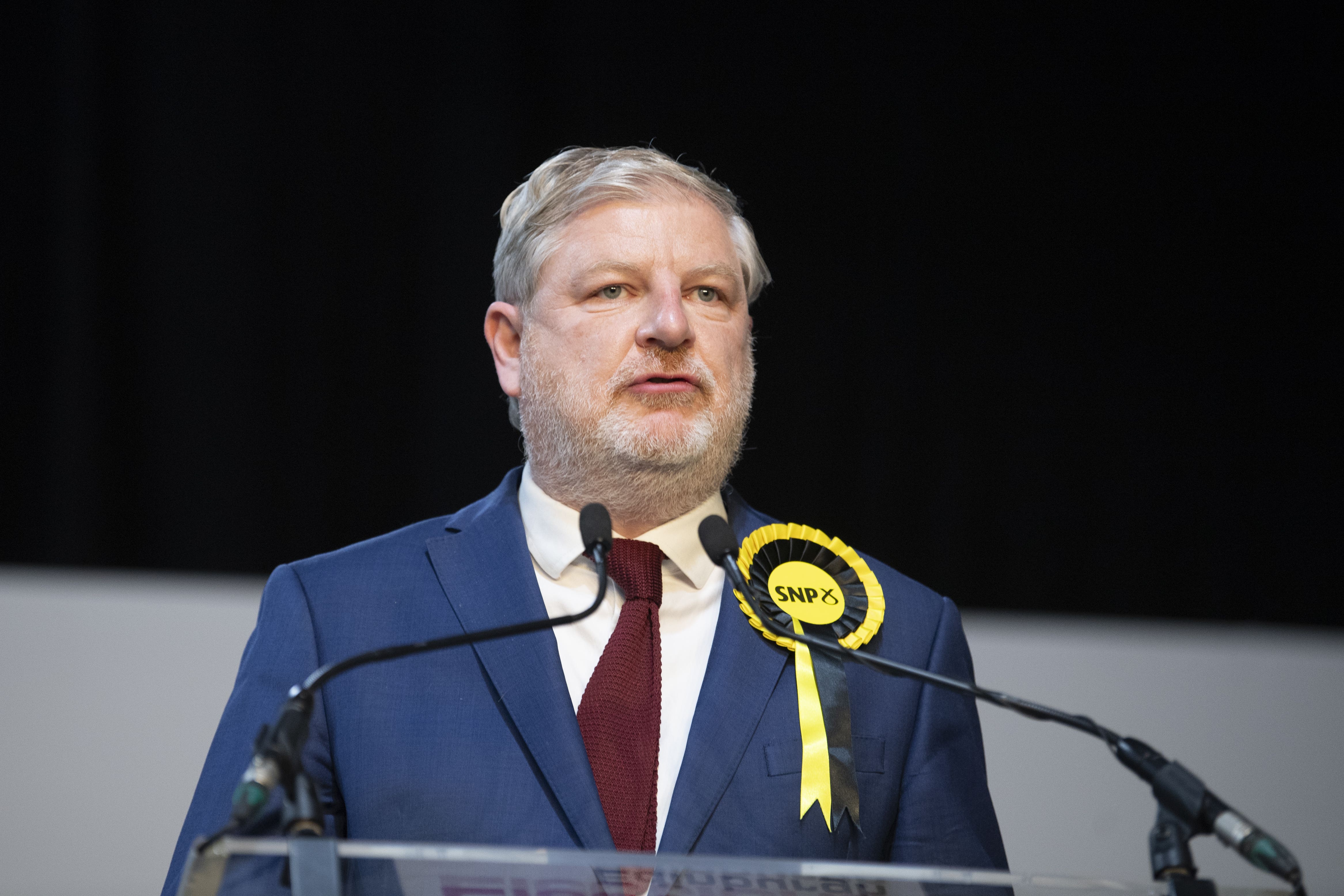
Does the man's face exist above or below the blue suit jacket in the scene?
above

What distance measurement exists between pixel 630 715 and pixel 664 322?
0.55 meters

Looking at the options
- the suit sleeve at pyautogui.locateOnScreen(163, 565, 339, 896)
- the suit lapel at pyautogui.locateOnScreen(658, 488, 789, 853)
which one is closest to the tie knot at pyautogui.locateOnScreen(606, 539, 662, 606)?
the suit lapel at pyautogui.locateOnScreen(658, 488, 789, 853)

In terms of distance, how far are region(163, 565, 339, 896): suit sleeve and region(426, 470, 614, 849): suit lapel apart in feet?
0.66

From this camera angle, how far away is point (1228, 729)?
8.59ft

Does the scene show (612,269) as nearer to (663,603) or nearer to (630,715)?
(663,603)

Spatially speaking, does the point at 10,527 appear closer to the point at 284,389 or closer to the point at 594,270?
the point at 284,389

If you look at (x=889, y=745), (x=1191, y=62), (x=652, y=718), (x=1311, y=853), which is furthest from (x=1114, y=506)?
(x=652, y=718)

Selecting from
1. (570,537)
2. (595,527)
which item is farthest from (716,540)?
(570,537)

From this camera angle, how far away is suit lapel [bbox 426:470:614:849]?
4.60 feet

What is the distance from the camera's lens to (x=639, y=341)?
169cm

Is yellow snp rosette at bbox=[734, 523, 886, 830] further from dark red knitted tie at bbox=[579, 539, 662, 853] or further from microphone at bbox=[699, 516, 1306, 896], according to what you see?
microphone at bbox=[699, 516, 1306, 896]

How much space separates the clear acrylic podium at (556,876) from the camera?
0.89 metres

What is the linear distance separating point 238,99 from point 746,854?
82.2 inches

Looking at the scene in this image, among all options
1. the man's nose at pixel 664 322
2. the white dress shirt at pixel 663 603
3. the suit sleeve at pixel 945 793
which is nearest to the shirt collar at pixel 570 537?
the white dress shirt at pixel 663 603
